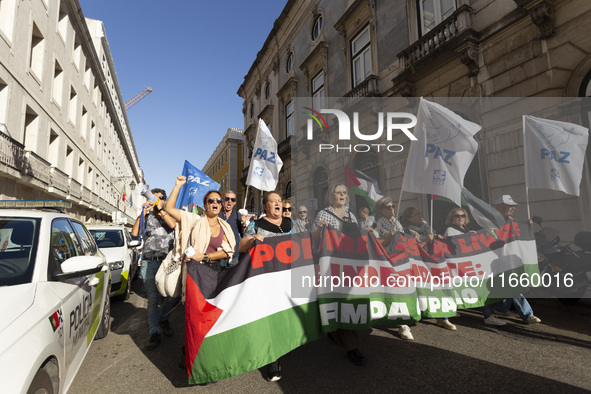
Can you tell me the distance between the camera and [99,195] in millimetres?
28234

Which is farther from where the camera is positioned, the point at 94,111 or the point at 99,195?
the point at 99,195

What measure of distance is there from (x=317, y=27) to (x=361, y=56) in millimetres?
5118

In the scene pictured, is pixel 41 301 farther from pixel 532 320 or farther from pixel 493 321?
pixel 532 320

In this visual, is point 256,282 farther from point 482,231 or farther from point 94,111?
point 94,111

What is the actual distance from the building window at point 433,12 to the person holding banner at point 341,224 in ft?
29.1

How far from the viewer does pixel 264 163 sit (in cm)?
789

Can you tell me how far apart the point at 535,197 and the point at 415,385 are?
638 centimetres

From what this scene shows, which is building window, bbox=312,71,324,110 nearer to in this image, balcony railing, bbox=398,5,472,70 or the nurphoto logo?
the nurphoto logo

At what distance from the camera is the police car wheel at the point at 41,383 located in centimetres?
167

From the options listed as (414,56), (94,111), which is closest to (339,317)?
(414,56)

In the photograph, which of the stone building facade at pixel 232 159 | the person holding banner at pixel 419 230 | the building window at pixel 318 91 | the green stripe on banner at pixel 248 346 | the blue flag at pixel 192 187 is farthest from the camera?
the stone building facade at pixel 232 159

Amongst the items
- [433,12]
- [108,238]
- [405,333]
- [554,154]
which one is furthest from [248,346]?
[433,12]

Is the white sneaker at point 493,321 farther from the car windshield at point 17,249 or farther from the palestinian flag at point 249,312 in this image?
the car windshield at point 17,249

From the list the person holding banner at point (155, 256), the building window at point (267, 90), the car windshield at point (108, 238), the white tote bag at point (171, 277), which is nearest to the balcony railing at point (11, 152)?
the car windshield at point (108, 238)
